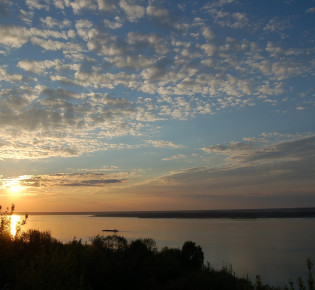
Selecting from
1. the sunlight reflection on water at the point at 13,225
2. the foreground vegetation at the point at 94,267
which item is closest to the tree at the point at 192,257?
the foreground vegetation at the point at 94,267

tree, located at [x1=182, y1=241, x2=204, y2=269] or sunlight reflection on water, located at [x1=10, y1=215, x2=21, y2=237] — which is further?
tree, located at [x1=182, y1=241, x2=204, y2=269]

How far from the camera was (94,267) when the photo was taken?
682 inches

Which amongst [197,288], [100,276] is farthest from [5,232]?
[197,288]

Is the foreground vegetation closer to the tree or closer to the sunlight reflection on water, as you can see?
the tree

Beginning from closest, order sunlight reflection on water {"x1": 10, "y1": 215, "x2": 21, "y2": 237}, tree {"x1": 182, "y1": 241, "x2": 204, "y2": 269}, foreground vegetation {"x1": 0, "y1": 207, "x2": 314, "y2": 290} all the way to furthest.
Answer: foreground vegetation {"x1": 0, "y1": 207, "x2": 314, "y2": 290}
sunlight reflection on water {"x1": 10, "y1": 215, "x2": 21, "y2": 237}
tree {"x1": 182, "y1": 241, "x2": 204, "y2": 269}

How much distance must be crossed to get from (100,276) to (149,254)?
26.1 feet

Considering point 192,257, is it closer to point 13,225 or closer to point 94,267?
point 94,267

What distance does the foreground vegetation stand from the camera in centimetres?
1214

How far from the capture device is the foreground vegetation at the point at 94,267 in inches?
478

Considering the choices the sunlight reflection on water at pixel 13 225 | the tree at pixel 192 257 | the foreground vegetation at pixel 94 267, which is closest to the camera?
the foreground vegetation at pixel 94 267

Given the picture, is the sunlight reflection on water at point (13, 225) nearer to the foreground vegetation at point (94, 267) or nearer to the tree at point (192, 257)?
the foreground vegetation at point (94, 267)

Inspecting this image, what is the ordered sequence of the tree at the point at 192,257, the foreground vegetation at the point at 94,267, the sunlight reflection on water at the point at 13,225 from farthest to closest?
the tree at the point at 192,257 → the sunlight reflection on water at the point at 13,225 → the foreground vegetation at the point at 94,267

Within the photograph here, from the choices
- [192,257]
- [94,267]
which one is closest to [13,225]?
[94,267]

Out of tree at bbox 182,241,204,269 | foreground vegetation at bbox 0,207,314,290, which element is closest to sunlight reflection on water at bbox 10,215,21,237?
foreground vegetation at bbox 0,207,314,290
